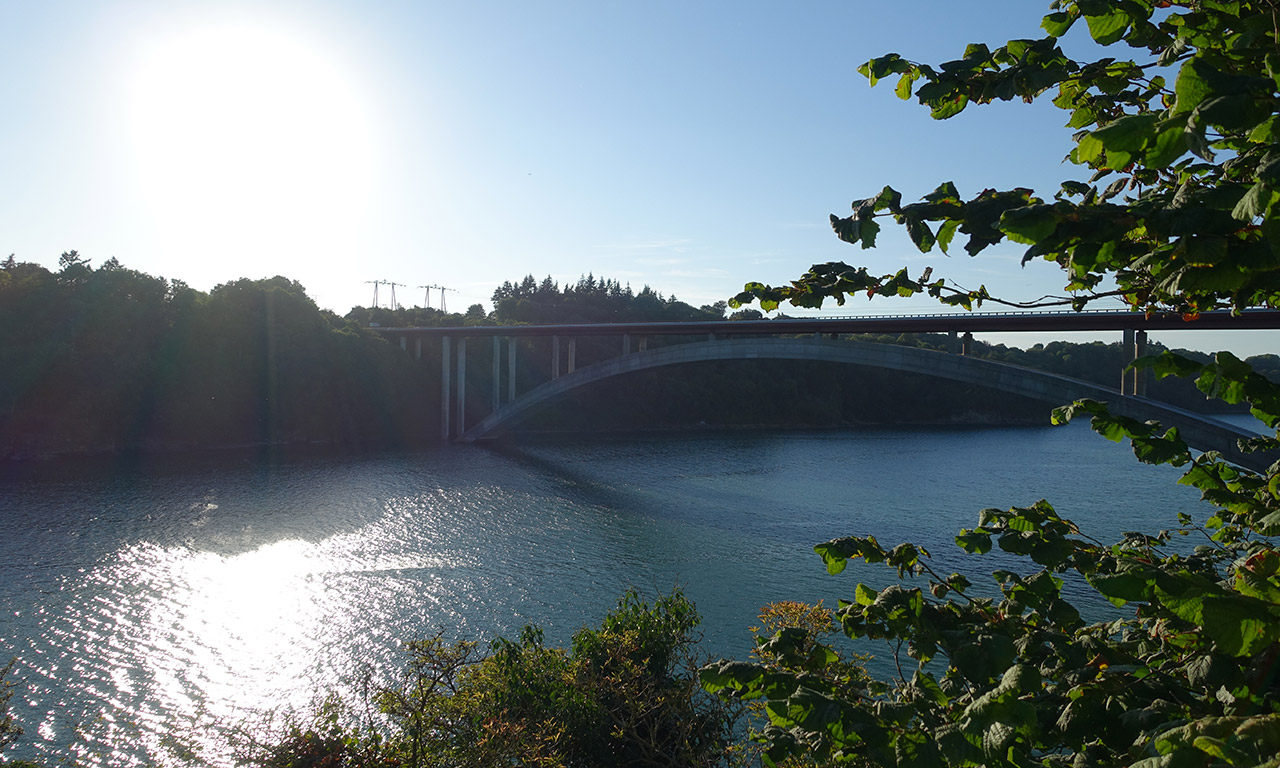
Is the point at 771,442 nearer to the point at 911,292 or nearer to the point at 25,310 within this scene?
the point at 25,310

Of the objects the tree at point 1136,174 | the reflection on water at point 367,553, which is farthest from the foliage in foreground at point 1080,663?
the reflection on water at point 367,553

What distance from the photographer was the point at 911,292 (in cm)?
231

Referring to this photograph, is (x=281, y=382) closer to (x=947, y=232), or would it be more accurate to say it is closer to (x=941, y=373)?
(x=941, y=373)

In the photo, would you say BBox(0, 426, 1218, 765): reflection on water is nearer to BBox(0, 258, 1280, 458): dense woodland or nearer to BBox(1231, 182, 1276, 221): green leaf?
BBox(0, 258, 1280, 458): dense woodland

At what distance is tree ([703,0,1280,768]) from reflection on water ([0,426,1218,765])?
861 centimetres

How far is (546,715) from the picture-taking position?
22.3 ft

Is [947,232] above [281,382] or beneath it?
above

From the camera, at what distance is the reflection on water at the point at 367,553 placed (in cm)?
1044

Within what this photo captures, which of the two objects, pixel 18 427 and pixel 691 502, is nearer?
pixel 691 502

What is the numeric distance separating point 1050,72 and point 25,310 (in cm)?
4146

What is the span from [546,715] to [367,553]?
11.1m

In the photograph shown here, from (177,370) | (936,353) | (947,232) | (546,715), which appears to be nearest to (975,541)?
(947,232)

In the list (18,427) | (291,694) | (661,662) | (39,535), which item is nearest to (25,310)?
(18,427)

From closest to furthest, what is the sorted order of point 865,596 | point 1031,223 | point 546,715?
point 1031,223, point 865,596, point 546,715
